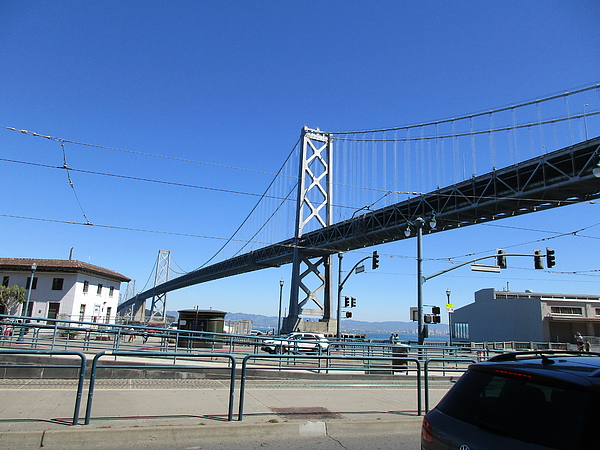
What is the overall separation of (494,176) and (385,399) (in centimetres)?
2433

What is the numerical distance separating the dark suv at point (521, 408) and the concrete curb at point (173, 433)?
3.41 meters

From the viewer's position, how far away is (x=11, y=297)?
32.2 meters

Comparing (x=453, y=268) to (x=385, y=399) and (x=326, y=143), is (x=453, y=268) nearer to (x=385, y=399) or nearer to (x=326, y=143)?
(x=385, y=399)

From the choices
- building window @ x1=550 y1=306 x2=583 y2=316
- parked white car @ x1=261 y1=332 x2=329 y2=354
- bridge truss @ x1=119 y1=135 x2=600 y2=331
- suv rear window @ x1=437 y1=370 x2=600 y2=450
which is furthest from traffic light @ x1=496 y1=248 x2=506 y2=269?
building window @ x1=550 y1=306 x2=583 y2=316

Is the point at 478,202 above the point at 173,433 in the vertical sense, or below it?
above

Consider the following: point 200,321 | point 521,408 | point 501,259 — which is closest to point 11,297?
point 200,321

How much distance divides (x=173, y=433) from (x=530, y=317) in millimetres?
57225

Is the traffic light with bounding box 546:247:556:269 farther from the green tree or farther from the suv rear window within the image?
the green tree

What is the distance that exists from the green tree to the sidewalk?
26199 mm

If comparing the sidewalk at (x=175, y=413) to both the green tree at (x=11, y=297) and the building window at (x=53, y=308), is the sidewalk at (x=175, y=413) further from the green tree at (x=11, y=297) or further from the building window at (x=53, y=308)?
the building window at (x=53, y=308)

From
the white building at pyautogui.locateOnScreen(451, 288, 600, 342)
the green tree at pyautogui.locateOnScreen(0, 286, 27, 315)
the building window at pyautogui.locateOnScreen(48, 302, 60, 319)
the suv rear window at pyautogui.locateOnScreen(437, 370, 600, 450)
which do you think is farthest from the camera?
the white building at pyautogui.locateOnScreen(451, 288, 600, 342)

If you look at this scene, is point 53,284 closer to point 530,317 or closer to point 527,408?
point 527,408

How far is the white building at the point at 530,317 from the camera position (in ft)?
171

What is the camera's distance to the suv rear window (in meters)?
2.81
